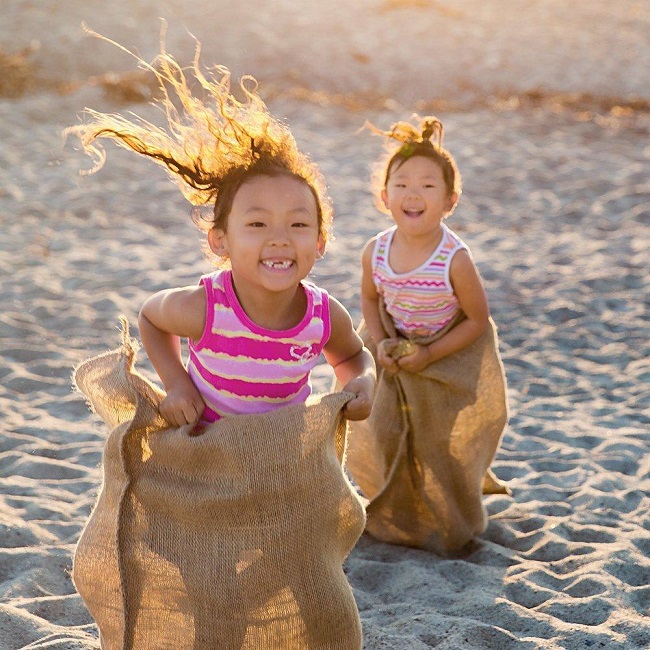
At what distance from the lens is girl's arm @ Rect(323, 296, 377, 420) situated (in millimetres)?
2600

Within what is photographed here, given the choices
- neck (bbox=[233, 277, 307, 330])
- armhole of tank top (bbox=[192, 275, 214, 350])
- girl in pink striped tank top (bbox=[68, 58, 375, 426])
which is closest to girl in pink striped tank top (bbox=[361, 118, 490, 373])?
girl in pink striped tank top (bbox=[68, 58, 375, 426])

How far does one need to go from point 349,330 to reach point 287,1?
15555mm

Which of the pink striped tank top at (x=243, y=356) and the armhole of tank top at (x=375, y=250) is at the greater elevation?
the armhole of tank top at (x=375, y=250)

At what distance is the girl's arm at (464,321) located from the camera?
11.6 ft

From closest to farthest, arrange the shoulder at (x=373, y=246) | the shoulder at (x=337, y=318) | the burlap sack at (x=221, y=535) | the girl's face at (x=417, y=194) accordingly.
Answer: the burlap sack at (x=221, y=535) < the shoulder at (x=337, y=318) < the girl's face at (x=417, y=194) < the shoulder at (x=373, y=246)

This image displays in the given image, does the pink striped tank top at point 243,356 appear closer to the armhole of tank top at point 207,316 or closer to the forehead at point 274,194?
the armhole of tank top at point 207,316

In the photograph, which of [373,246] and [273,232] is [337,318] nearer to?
[273,232]

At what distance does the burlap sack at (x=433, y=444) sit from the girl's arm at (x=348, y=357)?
35.4 inches

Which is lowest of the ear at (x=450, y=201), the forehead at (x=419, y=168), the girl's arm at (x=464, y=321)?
the girl's arm at (x=464, y=321)

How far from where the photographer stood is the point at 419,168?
11.6ft

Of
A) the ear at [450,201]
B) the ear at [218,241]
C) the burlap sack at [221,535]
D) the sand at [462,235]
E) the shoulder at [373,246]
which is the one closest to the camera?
the burlap sack at [221,535]

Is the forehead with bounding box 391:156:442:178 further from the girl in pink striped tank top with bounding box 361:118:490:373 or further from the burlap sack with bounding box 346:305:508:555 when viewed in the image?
the burlap sack with bounding box 346:305:508:555

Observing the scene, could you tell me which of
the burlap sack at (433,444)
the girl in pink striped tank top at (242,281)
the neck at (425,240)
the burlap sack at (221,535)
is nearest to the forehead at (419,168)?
the neck at (425,240)

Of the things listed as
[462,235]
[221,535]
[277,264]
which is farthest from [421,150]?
[462,235]
